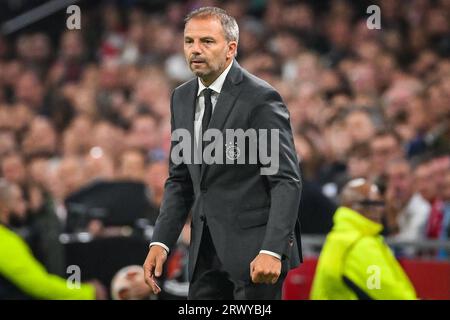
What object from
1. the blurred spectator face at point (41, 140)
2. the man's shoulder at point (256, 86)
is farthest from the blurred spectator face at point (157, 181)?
the man's shoulder at point (256, 86)

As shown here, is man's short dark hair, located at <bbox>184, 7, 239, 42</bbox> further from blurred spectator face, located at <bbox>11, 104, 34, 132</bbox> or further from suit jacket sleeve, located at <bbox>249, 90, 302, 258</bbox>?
blurred spectator face, located at <bbox>11, 104, 34, 132</bbox>

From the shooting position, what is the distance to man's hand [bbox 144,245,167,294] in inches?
173

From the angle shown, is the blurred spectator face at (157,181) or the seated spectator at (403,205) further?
the blurred spectator face at (157,181)

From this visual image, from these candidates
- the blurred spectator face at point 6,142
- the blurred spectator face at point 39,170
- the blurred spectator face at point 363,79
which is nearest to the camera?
the blurred spectator face at point 39,170

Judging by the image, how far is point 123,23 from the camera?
1330cm

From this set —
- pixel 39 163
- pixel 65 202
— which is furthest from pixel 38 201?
pixel 39 163

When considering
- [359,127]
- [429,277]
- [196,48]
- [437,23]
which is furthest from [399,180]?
[196,48]

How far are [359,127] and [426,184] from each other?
986 millimetres

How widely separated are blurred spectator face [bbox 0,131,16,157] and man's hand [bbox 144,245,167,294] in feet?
18.5

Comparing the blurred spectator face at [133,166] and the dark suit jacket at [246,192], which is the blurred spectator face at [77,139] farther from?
the dark suit jacket at [246,192]

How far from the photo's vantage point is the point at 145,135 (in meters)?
10.4

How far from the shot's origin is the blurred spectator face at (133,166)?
9.14m
